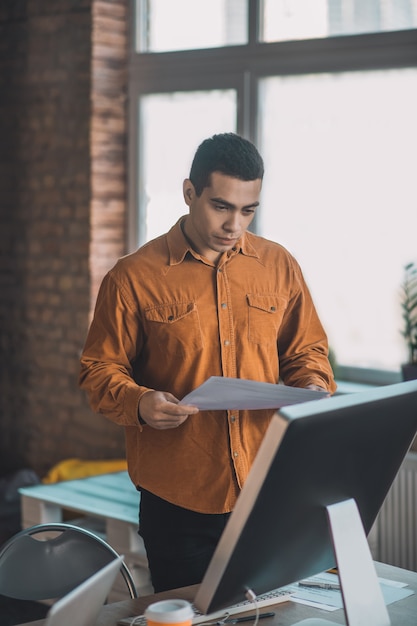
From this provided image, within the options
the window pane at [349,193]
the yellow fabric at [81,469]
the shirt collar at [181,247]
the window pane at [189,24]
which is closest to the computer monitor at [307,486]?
the shirt collar at [181,247]

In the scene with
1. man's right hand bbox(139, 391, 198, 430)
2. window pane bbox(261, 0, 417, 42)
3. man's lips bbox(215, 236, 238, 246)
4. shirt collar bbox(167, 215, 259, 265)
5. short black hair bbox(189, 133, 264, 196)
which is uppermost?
window pane bbox(261, 0, 417, 42)

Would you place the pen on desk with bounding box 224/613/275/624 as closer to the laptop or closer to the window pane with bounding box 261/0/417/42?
the laptop

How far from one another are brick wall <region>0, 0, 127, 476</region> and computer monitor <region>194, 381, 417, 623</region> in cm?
322

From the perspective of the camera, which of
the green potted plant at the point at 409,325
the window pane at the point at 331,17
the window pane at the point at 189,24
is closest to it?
the green potted plant at the point at 409,325

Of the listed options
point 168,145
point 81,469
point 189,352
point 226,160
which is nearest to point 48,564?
point 189,352

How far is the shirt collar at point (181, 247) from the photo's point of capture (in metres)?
2.26

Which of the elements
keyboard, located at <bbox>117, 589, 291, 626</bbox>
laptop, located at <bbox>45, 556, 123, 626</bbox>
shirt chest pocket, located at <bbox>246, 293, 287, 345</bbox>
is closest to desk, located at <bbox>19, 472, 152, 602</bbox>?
shirt chest pocket, located at <bbox>246, 293, 287, 345</bbox>

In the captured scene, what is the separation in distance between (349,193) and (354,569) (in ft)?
8.91

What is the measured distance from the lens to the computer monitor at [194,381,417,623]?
1.39 meters

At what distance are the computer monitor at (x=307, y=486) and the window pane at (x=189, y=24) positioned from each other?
3.15 metres

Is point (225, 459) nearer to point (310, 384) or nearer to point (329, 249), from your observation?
point (310, 384)

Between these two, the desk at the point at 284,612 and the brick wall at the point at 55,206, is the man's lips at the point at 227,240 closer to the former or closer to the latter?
the desk at the point at 284,612

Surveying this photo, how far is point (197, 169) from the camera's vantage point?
7.07 ft

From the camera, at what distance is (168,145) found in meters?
4.81
